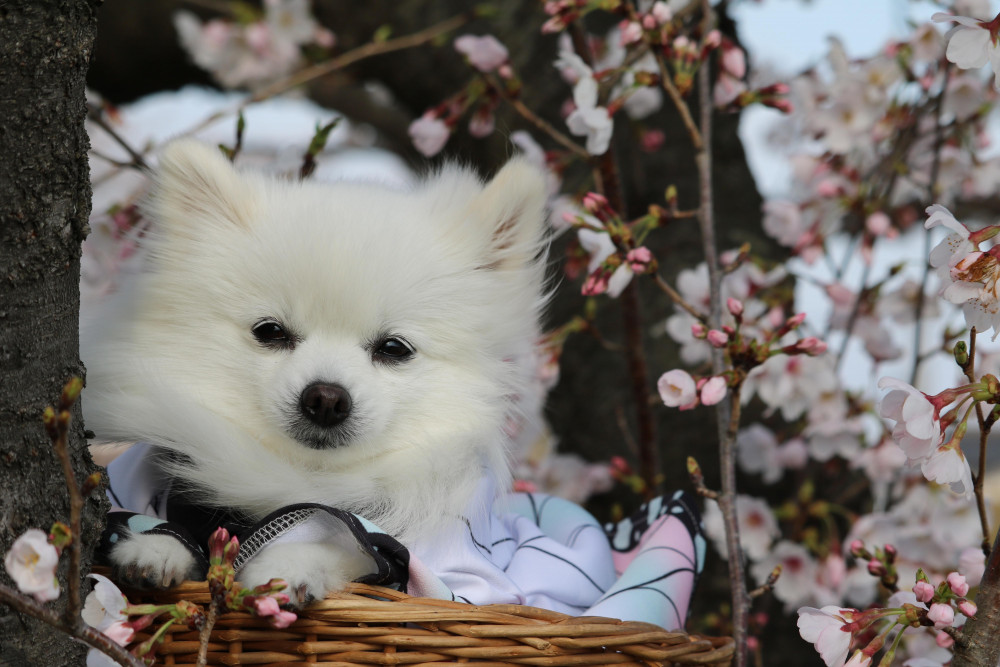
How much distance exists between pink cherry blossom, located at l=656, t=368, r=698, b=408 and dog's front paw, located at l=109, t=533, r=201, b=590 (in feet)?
2.68

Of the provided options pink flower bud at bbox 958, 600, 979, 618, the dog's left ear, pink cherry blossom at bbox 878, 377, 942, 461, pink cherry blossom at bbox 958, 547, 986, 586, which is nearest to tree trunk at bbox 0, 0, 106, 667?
the dog's left ear

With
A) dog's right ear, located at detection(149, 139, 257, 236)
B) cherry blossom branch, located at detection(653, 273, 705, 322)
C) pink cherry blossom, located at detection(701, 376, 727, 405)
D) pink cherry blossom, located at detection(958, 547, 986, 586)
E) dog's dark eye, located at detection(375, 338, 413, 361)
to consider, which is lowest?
pink cherry blossom, located at detection(958, 547, 986, 586)

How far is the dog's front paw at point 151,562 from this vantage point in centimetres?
116

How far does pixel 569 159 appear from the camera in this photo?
7.59ft

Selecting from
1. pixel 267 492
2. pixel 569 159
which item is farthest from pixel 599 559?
pixel 569 159

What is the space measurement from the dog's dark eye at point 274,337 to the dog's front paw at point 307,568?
36 centimetres

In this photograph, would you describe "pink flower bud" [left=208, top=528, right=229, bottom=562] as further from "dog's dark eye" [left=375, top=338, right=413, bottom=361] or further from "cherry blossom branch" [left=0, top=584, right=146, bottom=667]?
"dog's dark eye" [left=375, top=338, right=413, bottom=361]

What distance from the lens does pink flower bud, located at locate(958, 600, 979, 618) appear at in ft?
3.81

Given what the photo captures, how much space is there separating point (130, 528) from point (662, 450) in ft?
6.07

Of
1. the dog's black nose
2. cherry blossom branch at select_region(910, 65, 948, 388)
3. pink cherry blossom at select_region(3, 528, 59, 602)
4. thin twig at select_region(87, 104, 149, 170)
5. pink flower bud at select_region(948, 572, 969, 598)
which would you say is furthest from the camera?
cherry blossom branch at select_region(910, 65, 948, 388)

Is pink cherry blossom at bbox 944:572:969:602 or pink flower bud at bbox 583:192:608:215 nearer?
pink cherry blossom at bbox 944:572:969:602

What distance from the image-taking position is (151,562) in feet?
3.85

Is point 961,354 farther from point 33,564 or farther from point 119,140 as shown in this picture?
point 119,140

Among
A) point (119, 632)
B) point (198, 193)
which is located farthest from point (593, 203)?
point (119, 632)
